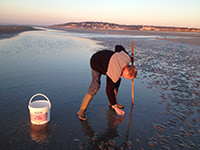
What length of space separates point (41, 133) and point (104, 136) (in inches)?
53.4

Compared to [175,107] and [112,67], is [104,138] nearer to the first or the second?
[112,67]

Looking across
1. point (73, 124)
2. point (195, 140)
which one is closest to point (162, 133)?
point (195, 140)

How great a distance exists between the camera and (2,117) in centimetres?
380

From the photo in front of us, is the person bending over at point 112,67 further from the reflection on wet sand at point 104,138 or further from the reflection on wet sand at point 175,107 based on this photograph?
the reflection on wet sand at point 175,107

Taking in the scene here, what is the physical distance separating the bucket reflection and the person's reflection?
0.80 m

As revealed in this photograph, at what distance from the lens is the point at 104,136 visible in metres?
3.41

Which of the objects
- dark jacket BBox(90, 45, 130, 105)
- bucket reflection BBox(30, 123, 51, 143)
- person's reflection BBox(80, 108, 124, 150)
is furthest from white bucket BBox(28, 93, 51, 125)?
dark jacket BBox(90, 45, 130, 105)

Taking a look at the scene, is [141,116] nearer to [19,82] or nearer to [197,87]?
[197,87]

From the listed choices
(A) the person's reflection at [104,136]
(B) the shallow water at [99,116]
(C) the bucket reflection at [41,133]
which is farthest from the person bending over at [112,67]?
(C) the bucket reflection at [41,133]

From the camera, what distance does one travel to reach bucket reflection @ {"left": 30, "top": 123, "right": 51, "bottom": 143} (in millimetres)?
3167

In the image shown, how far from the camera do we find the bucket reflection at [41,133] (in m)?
3.17

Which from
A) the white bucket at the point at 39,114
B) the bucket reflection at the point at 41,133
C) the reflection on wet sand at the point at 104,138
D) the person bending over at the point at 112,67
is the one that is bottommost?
the reflection on wet sand at the point at 104,138

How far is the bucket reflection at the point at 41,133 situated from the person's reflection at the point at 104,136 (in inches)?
31.6

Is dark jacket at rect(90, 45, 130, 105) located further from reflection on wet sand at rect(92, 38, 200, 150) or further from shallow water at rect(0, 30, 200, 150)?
reflection on wet sand at rect(92, 38, 200, 150)
